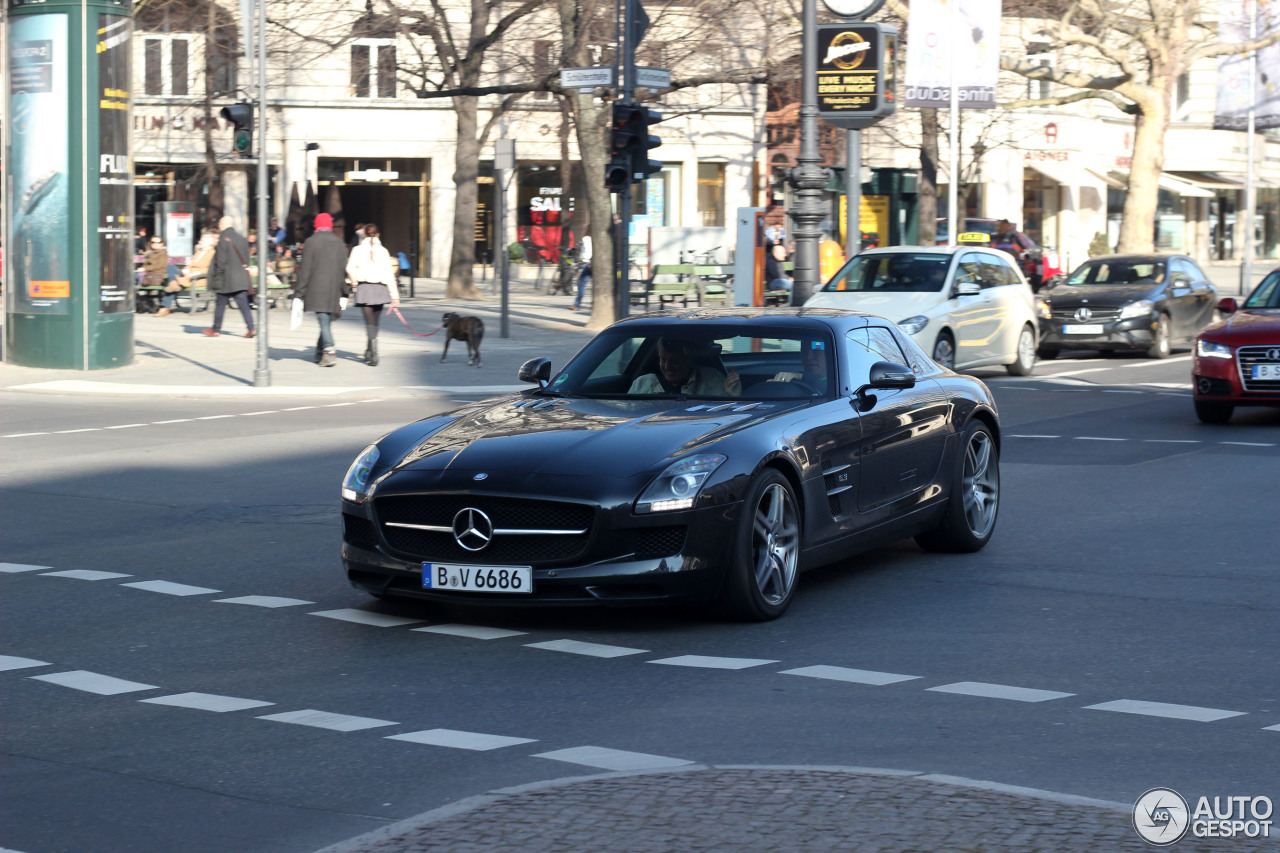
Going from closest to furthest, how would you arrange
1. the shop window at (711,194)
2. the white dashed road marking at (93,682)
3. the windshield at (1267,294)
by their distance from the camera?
1. the white dashed road marking at (93,682)
2. the windshield at (1267,294)
3. the shop window at (711,194)

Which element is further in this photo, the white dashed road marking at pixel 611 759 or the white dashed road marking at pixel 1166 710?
the white dashed road marking at pixel 1166 710

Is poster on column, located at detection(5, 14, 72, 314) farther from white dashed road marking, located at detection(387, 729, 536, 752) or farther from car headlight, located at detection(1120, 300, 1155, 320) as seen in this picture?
white dashed road marking, located at detection(387, 729, 536, 752)

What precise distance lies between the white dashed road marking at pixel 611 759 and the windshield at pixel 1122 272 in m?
22.5

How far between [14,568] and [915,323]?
12771 millimetres

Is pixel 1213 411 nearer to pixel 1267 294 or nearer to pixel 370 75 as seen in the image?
pixel 1267 294

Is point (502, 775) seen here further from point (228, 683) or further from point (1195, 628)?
point (1195, 628)

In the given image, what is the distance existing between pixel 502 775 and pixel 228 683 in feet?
5.94

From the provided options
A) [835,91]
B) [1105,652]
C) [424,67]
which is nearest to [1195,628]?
[1105,652]

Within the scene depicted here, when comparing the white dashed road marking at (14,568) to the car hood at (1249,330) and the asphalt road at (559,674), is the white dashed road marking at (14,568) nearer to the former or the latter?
the asphalt road at (559,674)

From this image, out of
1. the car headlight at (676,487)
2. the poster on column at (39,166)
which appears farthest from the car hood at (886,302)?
the car headlight at (676,487)

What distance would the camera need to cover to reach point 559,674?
263 inches

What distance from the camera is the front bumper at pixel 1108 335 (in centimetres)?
2552

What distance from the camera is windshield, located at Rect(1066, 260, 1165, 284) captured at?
26484mm

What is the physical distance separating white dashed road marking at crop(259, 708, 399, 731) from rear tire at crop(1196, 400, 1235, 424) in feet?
40.3
